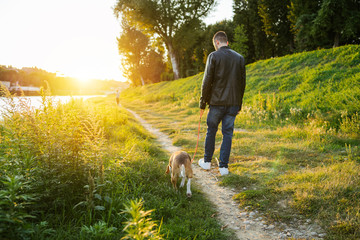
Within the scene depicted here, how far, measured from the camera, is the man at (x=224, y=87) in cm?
459

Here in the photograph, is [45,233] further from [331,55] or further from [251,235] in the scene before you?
[331,55]

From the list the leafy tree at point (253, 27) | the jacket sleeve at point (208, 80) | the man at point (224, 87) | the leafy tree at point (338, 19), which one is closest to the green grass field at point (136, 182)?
the man at point (224, 87)

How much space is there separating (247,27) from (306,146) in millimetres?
36237

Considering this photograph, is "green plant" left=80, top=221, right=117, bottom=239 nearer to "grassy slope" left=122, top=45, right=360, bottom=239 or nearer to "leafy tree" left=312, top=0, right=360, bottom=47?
"grassy slope" left=122, top=45, right=360, bottom=239

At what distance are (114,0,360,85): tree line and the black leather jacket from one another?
66.0 feet

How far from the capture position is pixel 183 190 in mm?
3836

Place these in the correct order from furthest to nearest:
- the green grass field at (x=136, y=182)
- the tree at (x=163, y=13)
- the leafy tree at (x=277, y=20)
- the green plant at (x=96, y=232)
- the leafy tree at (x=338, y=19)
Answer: the leafy tree at (x=277, y=20) → the tree at (x=163, y=13) → the leafy tree at (x=338, y=19) → the green grass field at (x=136, y=182) → the green plant at (x=96, y=232)

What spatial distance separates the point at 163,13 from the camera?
26484 millimetres

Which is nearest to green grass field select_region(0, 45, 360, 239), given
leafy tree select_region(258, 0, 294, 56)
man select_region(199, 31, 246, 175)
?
man select_region(199, 31, 246, 175)

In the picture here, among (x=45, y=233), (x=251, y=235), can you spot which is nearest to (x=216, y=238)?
(x=251, y=235)

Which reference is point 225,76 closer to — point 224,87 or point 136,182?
point 224,87

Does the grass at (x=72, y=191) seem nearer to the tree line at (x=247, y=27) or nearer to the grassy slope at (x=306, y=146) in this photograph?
the grassy slope at (x=306, y=146)

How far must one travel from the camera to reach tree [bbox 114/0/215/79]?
83.1 feet

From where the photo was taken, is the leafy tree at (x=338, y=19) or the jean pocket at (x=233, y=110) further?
the leafy tree at (x=338, y=19)
